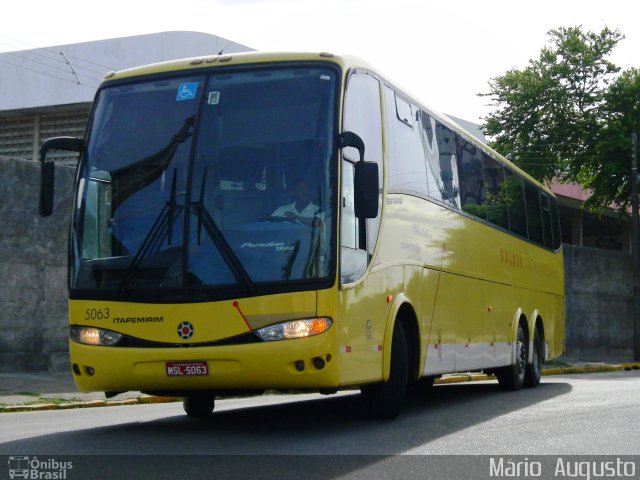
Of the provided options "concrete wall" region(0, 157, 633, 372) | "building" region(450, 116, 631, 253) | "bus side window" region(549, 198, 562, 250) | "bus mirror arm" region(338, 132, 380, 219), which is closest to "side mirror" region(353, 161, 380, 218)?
"bus mirror arm" region(338, 132, 380, 219)

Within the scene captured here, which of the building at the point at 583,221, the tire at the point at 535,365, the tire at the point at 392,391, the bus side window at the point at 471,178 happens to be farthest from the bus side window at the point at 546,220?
the building at the point at 583,221

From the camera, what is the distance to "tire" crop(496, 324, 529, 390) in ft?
57.0

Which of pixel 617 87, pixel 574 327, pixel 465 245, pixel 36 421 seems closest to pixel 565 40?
pixel 617 87

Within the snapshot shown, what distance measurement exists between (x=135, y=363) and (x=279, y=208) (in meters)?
1.81

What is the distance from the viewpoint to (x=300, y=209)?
30.8ft

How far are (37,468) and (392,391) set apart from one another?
422 centimetres

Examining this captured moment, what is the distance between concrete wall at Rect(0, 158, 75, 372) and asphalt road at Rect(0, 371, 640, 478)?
3.91m

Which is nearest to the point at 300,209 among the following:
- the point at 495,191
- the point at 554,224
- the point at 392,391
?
the point at 392,391

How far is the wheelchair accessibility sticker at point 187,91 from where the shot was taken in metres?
9.94

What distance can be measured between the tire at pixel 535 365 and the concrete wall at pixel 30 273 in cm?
782

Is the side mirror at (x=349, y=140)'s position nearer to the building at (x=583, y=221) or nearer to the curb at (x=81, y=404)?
the curb at (x=81, y=404)

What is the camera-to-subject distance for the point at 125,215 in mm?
9703

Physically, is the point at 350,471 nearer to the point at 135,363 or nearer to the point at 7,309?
the point at 135,363

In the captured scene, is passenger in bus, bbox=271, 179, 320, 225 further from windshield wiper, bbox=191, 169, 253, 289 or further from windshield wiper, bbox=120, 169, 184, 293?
windshield wiper, bbox=120, 169, 184, 293
